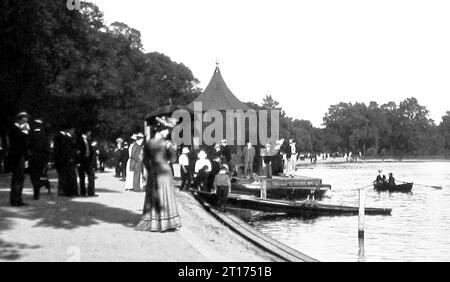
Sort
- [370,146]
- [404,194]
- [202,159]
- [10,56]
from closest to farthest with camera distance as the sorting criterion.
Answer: [202,159]
[10,56]
[404,194]
[370,146]

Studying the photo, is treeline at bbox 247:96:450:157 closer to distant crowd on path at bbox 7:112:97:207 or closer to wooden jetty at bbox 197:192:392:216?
wooden jetty at bbox 197:192:392:216

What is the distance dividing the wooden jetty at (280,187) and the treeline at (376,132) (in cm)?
12175

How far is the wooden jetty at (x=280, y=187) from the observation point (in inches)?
1373

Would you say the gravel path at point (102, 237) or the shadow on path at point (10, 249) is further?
the gravel path at point (102, 237)

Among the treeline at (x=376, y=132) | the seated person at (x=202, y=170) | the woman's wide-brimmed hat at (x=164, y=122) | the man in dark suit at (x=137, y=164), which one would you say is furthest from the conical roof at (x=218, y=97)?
the treeline at (x=376, y=132)

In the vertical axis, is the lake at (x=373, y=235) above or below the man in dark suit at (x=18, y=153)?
below

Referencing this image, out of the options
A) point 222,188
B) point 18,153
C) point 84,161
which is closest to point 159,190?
point 18,153

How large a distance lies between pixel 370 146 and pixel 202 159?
5915 inches

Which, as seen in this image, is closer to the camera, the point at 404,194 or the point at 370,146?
the point at 404,194

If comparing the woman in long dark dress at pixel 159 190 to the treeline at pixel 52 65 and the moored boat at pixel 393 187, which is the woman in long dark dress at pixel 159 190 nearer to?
the treeline at pixel 52 65

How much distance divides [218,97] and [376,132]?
126153mm

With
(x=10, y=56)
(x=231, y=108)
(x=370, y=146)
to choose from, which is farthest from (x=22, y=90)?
(x=370, y=146)

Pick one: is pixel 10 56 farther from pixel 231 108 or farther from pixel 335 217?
pixel 231 108
